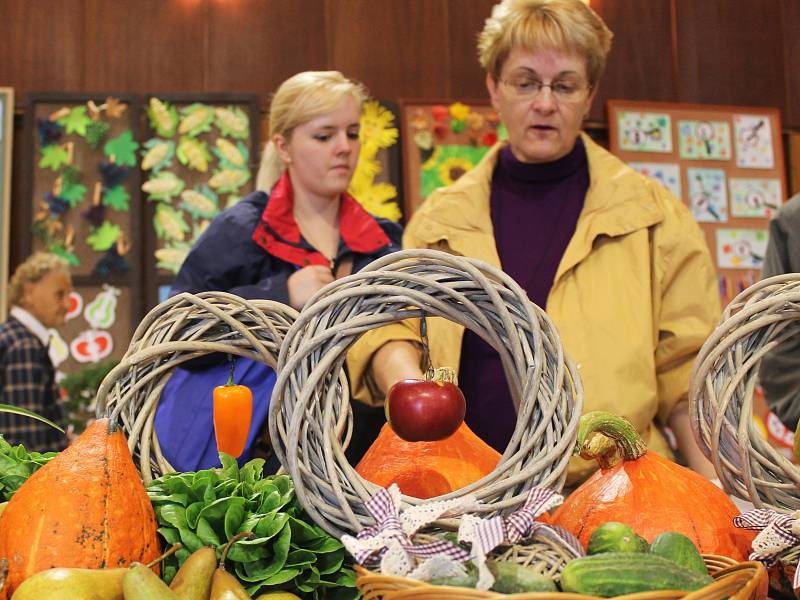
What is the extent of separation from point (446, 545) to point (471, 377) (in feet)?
3.26

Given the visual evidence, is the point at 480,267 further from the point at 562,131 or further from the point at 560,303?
the point at 562,131

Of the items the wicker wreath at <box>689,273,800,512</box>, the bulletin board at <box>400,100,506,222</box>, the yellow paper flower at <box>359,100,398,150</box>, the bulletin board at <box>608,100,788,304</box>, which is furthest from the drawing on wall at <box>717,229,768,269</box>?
the wicker wreath at <box>689,273,800,512</box>

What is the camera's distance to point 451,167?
432cm

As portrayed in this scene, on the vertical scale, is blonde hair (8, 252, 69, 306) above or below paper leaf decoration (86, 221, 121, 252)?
below

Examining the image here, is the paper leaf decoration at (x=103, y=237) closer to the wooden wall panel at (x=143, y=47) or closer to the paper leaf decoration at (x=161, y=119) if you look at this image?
the paper leaf decoration at (x=161, y=119)

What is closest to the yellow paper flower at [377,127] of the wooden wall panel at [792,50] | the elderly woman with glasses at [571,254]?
the wooden wall panel at [792,50]

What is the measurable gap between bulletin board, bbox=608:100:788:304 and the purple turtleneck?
105 inches

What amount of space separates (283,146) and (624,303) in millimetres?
964

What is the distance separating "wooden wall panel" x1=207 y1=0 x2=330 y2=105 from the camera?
433cm

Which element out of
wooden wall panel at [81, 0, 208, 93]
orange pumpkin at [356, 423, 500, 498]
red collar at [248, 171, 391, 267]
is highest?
wooden wall panel at [81, 0, 208, 93]

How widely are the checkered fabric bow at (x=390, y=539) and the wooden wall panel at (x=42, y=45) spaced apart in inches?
147

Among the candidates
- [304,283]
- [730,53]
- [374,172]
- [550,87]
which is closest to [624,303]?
[550,87]

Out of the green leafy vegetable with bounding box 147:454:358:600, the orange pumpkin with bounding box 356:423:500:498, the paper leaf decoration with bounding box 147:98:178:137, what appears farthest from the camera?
the paper leaf decoration with bounding box 147:98:178:137

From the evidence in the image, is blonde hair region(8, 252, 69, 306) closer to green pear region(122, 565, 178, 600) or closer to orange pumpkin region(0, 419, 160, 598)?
orange pumpkin region(0, 419, 160, 598)
